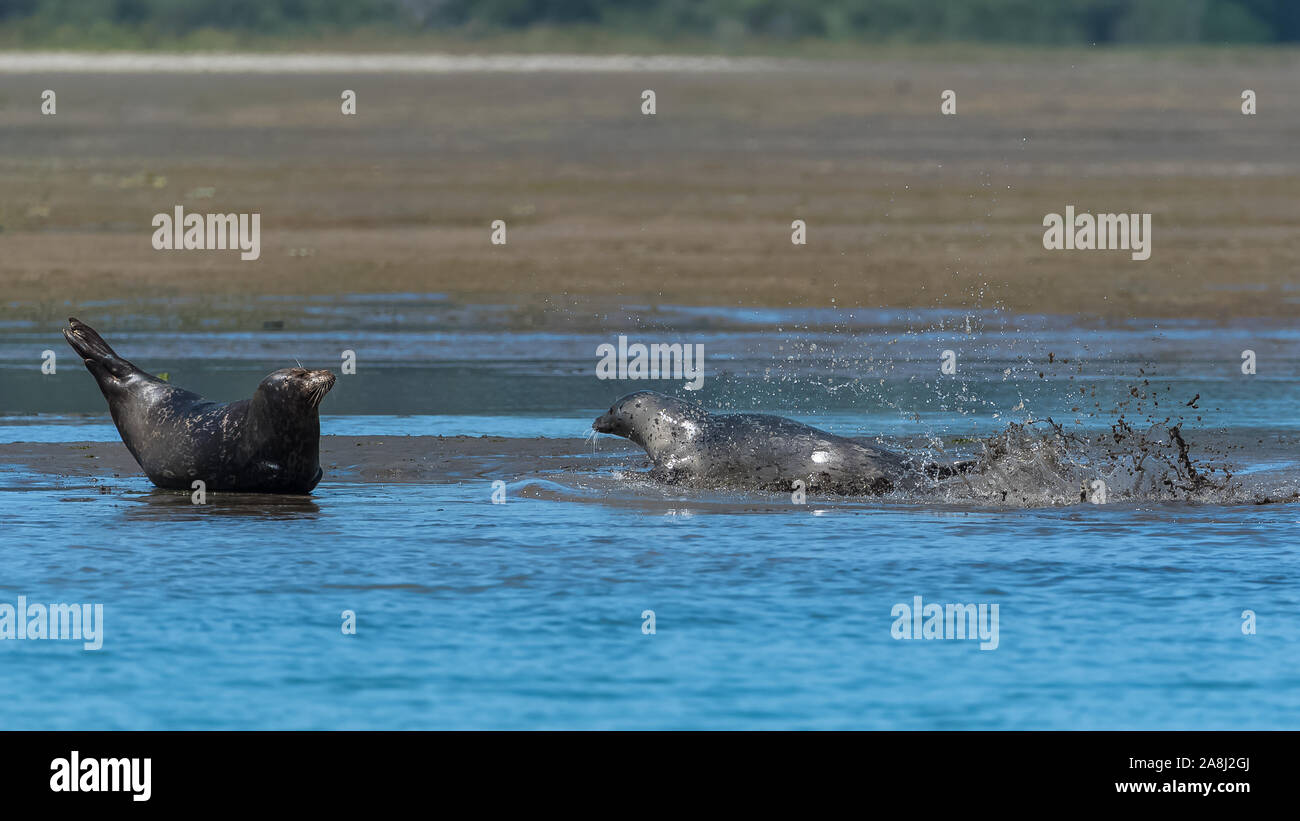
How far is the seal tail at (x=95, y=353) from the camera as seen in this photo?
12.4 meters

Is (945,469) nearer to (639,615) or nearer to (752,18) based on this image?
(639,615)

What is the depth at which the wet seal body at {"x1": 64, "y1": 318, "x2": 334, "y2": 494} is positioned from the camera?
463 inches

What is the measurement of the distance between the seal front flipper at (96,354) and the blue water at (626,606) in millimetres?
699

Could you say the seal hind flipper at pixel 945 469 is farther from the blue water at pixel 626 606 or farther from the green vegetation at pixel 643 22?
the green vegetation at pixel 643 22

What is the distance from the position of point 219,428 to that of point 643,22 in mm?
55574

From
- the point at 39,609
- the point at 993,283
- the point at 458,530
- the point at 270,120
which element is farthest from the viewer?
the point at 270,120

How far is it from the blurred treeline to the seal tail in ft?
173

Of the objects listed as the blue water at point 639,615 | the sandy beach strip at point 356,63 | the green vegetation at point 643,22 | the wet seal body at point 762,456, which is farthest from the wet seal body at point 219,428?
the green vegetation at point 643,22

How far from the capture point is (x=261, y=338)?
1991 centimetres

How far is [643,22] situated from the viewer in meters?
66.2
